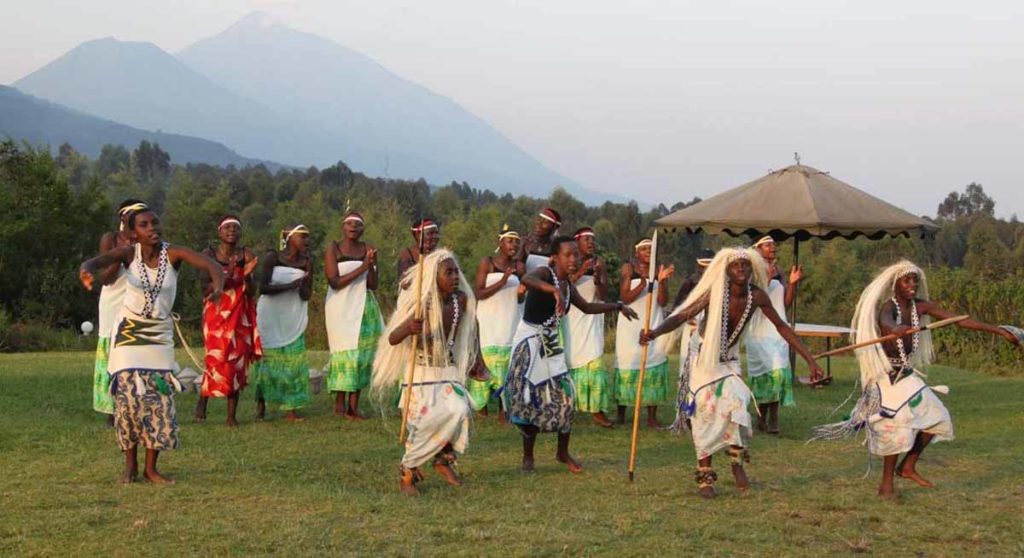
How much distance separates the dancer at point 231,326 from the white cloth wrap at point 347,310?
2.57ft

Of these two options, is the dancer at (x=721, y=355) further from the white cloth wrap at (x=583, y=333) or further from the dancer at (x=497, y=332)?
the dancer at (x=497, y=332)

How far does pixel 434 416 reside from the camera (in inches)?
304

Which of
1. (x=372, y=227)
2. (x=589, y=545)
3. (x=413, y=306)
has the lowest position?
(x=589, y=545)

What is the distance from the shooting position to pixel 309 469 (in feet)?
28.2

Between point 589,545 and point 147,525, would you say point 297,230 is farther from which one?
point 589,545

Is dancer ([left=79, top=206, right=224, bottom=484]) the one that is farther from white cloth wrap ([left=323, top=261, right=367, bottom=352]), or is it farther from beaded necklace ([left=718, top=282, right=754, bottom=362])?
beaded necklace ([left=718, top=282, right=754, bottom=362])

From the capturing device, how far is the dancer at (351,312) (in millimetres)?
11078

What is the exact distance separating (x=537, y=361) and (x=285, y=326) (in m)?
3.32

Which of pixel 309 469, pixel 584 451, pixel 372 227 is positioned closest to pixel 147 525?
pixel 309 469

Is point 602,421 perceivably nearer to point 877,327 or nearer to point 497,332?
point 497,332

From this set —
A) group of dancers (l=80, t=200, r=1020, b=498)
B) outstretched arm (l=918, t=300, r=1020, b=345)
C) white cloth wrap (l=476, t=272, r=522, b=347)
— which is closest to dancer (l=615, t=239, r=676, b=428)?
group of dancers (l=80, t=200, r=1020, b=498)

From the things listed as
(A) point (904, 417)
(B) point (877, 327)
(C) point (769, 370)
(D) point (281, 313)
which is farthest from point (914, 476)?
(D) point (281, 313)

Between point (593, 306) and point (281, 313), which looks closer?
point (593, 306)

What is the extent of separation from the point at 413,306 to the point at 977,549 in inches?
156
